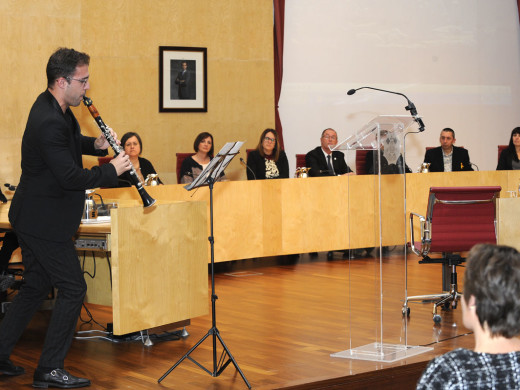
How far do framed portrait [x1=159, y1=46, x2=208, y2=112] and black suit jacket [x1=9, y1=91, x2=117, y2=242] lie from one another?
5.18 metres

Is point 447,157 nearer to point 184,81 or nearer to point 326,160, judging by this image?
point 326,160

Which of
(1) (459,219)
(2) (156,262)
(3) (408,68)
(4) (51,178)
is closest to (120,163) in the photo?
(4) (51,178)

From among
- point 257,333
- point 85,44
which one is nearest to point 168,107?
point 85,44

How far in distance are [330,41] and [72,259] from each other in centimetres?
718

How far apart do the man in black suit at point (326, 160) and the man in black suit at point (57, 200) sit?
15.6 feet

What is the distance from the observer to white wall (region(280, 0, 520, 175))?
10.1m

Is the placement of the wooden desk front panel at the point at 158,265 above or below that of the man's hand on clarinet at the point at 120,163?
below

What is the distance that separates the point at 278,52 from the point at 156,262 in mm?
5902

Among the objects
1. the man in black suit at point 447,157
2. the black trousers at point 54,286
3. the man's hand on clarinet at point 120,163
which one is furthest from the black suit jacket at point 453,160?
the black trousers at point 54,286

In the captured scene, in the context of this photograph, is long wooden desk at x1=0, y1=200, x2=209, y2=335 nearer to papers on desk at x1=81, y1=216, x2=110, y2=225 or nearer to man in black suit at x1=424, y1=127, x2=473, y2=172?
papers on desk at x1=81, y1=216, x2=110, y2=225

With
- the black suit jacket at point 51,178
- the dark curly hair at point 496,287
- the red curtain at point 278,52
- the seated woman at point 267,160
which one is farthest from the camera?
the red curtain at point 278,52

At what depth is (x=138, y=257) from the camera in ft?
13.9

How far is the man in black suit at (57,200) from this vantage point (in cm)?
363

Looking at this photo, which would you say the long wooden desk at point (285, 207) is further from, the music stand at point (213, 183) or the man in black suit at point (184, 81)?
the music stand at point (213, 183)
